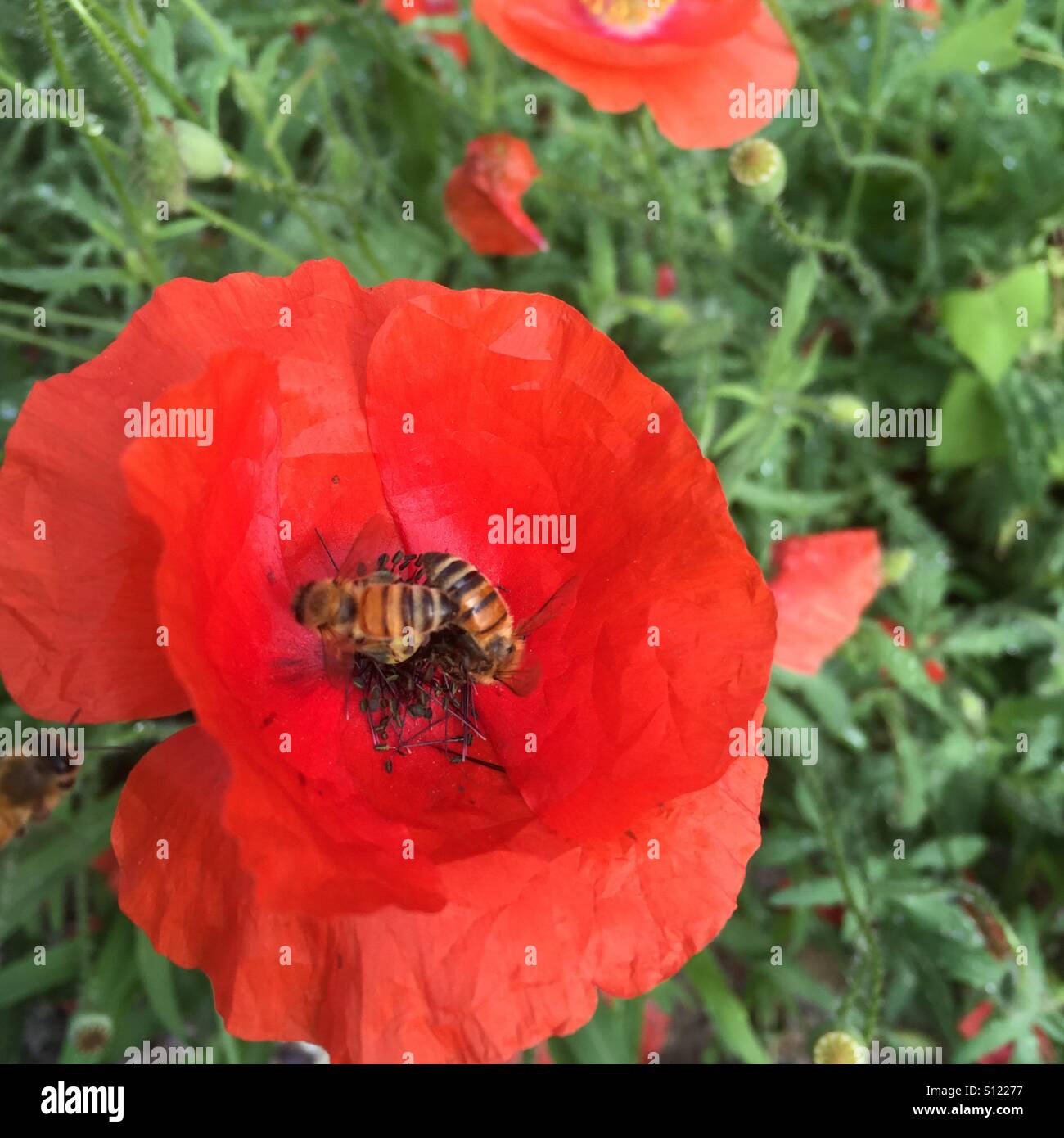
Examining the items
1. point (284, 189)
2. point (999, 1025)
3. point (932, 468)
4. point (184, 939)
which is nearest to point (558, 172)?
point (284, 189)

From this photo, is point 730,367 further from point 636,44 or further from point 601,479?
point 601,479

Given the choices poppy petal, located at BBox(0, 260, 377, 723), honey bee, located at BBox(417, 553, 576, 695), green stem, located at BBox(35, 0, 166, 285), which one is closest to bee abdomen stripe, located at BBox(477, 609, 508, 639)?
honey bee, located at BBox(417, 553, 576, 695)

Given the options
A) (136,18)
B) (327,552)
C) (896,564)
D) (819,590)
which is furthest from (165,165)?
(896,564)

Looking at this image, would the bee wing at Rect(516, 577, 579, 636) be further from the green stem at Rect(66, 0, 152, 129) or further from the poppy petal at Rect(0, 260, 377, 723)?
the green stem at Rect(66, 0, 152, 129)

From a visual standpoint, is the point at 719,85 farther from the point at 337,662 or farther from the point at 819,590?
the point at 337,662

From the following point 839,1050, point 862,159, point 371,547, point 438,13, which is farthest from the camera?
point 438,13

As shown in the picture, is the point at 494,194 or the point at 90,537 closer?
the point at 90,537
